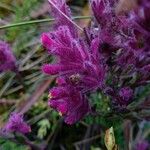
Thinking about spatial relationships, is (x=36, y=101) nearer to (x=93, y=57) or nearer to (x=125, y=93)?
(x=125, y=93)

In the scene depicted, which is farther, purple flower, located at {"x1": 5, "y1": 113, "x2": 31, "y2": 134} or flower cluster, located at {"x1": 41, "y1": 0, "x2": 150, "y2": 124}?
purple flower, located at {"x1": 5, "y1": 113, "x2": 31, "y2": 134}

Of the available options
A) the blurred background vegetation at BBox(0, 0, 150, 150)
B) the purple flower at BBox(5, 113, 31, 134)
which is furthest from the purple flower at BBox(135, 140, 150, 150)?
the purple flower at BBox(5, 113, 31, 134)

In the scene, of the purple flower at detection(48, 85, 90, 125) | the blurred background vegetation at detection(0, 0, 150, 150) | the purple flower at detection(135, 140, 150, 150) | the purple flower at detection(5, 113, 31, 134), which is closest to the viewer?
the purple flower at detection(48, 85, 90, 125)

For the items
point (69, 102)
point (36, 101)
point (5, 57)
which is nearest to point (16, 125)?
point (5, 57)

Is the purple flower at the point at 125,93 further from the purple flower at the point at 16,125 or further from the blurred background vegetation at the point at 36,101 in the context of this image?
the blurred background vegetation at the point at 36,101

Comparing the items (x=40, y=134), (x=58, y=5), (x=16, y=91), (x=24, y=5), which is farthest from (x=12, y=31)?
(x=58, y=5)

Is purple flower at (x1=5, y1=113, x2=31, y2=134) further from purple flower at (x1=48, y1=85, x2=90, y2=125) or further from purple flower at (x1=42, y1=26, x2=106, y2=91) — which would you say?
purple flower at (x1=42, y1=26, x2=106, y2=91)

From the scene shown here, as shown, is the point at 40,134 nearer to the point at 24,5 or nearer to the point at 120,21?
the point at 24,5

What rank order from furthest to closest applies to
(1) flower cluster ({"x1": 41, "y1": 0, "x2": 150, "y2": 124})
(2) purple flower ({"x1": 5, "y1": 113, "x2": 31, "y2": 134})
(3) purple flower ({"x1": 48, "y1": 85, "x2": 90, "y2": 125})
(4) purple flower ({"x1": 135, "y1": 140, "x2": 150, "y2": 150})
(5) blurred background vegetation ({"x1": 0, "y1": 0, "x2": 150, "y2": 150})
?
(5) blurred background vegetation ({"x1": 0, "y1": 0, "x2": 150, "y2": 150}) → (4) purple flower ({"x1": 135, "y1": 140, "x2": 150, "y2": 150}) → (2) purple flower ({"x1": 5, "y1": 113, "x2": 31, "y2": 134}) → (3) purple flower ({"x1": 48, "y1": 85, "x2": 90, "y2": 125}) → (1) flower cluster ({"x1": 41, "y1": 0, "x2": 150, "y2": 124})
